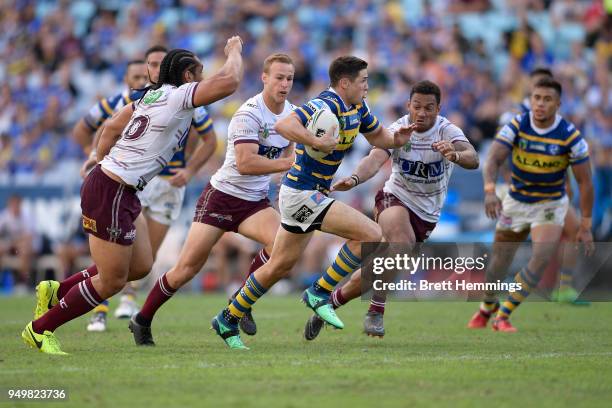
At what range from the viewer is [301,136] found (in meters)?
8.79

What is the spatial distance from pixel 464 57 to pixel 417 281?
31.6ft

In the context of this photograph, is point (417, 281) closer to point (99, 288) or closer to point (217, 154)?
point (99, 288)

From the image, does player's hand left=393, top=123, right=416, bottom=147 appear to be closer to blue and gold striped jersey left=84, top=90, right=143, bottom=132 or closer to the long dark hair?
the long dark hair

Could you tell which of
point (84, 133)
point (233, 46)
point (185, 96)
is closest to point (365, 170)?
point (233, 46)

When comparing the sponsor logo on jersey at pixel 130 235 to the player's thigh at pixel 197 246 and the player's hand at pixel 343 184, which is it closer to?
the player's thigh at pixel 197 246

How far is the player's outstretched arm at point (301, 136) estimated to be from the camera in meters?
8.77

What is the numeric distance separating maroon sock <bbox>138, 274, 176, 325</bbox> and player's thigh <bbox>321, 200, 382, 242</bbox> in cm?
162

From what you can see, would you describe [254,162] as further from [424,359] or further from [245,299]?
[424,359]

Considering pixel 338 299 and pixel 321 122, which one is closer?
A: pixel 321 122

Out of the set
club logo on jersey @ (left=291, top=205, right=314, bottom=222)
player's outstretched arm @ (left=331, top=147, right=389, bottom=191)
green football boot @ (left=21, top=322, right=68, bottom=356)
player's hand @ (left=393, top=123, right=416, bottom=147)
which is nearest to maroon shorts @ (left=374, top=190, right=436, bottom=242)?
player's outstretched arm @ (left=331, top=147, right=389, bottom=191)

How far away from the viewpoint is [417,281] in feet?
44.4

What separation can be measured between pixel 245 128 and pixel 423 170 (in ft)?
7.14

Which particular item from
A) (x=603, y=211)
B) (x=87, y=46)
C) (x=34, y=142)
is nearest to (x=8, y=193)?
(x=34, y=142)

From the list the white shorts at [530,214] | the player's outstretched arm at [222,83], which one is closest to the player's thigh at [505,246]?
the white shorts at [530,214]
